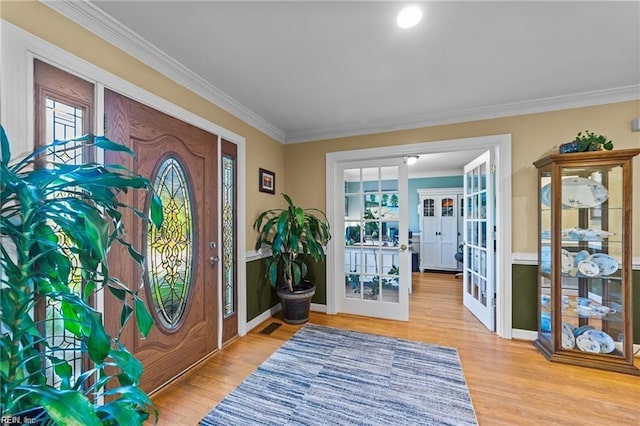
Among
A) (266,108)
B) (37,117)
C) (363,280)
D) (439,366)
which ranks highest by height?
(266,108)

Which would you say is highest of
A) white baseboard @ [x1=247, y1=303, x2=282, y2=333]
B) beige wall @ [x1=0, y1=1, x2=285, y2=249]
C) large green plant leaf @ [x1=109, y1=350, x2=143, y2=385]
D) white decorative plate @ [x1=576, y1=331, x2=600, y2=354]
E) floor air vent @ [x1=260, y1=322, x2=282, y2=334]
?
beige wall @ [x1=0, y1=1, x2=285, y2=249]

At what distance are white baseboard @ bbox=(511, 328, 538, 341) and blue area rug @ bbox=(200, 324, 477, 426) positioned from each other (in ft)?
2.53

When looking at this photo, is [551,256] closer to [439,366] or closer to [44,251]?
[439,366]

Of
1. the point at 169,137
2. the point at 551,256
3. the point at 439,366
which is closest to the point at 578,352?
the point at 551,256

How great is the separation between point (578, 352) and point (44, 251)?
11.9 ft

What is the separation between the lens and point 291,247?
302cm

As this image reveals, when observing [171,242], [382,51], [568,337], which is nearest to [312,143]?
[382,51]

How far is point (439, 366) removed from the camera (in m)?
2.21

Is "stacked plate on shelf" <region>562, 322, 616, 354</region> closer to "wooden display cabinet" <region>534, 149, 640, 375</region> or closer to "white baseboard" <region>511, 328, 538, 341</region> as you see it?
"wooden display cabinet" <region>534, 149, 640, 375</region>

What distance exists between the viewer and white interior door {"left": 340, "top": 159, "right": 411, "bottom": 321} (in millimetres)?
3225

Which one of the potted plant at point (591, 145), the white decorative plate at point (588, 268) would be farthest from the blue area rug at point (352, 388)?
the potted plant at point (591, 145)

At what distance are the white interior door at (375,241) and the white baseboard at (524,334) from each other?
3.49ft

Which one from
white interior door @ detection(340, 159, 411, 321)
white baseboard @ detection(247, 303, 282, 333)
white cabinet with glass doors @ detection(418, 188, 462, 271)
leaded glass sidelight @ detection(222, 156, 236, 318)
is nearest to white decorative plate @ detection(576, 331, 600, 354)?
white interior door @ detection(340, 159, 411, 321)

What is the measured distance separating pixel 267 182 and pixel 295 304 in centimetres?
150
